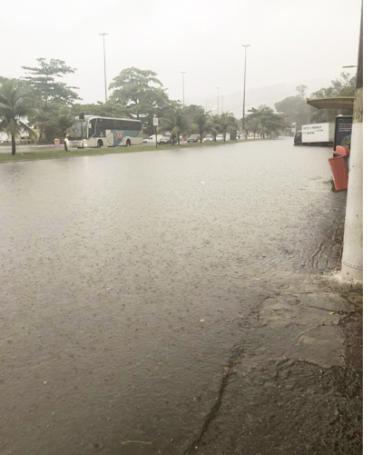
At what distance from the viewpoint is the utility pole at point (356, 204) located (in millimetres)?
4004

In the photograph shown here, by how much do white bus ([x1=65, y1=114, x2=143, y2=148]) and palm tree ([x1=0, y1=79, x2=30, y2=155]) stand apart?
10370 millimetres

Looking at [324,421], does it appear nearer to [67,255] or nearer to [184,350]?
[184,350]

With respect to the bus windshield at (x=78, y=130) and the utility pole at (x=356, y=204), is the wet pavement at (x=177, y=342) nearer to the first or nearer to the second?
the utility pole at (x=356, y=204)

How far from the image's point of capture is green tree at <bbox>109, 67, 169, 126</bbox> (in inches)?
3046

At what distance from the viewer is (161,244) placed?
19.6ft

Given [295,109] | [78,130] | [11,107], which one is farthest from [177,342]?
[295,109]

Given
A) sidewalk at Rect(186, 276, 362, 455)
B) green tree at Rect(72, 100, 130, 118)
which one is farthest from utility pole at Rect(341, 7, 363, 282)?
green tree at Rect(72, 100, 130, 118)

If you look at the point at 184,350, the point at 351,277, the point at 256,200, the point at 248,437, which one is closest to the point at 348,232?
the point at 351,277

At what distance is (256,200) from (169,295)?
614 cm

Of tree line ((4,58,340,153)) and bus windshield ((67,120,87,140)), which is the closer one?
tree line ((4,58,340,153))

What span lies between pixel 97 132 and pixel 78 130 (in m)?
1.85

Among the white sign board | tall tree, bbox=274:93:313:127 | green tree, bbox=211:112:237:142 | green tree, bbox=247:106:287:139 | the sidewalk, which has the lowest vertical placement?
the sidewalk

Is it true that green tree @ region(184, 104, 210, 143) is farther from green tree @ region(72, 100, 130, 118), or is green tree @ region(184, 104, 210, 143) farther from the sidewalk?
the sidewalk

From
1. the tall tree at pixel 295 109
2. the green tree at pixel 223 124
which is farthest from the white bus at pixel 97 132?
the tall tree at pixel 295 109
